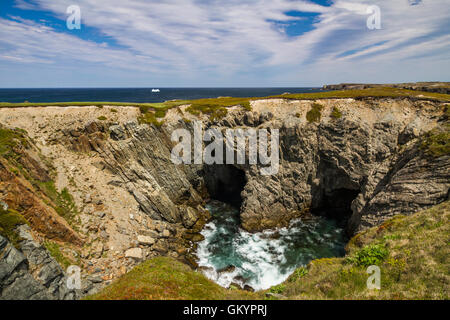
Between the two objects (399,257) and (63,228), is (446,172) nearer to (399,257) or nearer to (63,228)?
(399,257)

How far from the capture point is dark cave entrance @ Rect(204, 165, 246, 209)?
49031 mm

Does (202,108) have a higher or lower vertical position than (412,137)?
higher

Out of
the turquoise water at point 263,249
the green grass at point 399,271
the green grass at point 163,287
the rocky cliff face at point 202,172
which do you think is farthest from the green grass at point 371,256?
the rocky cliff face at point 202,172

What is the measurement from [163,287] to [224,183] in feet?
129

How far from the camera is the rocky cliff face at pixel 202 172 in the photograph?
91.7 feet

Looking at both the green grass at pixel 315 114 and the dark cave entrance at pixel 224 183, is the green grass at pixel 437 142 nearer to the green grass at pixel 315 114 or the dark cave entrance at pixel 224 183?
the green grass at pixel 315 114

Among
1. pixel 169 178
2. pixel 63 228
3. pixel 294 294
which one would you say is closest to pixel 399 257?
pixel 294 294

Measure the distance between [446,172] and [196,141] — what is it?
38.6 m

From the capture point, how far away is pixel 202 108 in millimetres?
47125

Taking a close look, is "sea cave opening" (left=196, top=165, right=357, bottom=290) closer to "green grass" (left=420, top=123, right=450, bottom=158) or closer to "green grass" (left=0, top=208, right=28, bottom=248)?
"green grass" (left=420, top=123, right=450, bottom=158)

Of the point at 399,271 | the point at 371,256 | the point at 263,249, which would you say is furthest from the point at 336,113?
the point at 399,271

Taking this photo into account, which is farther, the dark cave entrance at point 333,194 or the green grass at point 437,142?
the dark cave entrance at point 333,194

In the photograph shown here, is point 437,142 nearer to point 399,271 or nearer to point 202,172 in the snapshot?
Result: point 399,271

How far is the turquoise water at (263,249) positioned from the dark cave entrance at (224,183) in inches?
310
